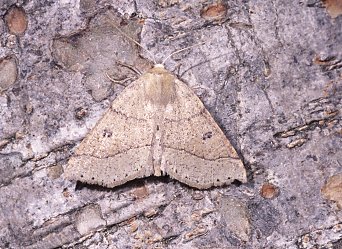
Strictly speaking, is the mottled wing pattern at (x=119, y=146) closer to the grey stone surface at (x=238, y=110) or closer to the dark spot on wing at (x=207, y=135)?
the grey stone surface at (x=238, y=110)

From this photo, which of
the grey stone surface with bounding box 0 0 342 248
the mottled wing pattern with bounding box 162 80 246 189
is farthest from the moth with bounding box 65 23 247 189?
the grey stone surface with bounding box 0 0 342 248

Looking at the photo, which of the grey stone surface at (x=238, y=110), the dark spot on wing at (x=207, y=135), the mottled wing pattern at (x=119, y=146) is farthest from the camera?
the dark spot on wing at (x=207, y=135)

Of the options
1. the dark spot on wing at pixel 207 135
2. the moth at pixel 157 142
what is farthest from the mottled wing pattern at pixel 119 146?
the dark spot on wing at pixel 207 135

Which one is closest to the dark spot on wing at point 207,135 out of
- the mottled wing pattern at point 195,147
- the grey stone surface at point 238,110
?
the mottled wing pattern at point 195,147

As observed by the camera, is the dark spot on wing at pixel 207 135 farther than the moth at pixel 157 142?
Yes

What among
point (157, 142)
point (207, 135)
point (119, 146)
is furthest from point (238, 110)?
point (119, 146)

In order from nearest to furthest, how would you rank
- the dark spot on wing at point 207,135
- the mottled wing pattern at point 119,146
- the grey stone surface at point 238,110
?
1. the grey stone surface at point 238,110
2. the mottled wing pattern at point 119,146
3. the dark spot on wing at point 207,135
